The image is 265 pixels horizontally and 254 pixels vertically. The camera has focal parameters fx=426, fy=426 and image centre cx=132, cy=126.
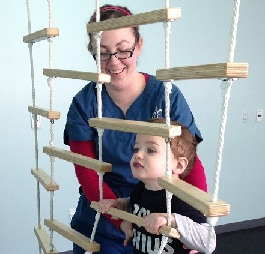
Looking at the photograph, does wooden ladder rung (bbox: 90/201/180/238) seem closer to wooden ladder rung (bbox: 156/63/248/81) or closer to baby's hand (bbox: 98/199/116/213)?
baby's hand (bbox: 98/199/116/213)

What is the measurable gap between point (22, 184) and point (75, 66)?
686 millimetres

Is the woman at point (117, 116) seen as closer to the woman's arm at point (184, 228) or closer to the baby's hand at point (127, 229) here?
the baby's hand at point (127, 229)

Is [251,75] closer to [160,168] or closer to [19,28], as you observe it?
[19,28]

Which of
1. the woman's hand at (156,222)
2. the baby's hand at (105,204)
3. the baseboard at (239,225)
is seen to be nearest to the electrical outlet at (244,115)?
the baseboard at (239,225)

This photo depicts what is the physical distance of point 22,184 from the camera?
2.25 meters

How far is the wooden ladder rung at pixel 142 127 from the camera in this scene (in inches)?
29.8

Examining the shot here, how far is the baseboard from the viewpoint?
290 cm

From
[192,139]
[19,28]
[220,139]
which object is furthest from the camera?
[19,28]

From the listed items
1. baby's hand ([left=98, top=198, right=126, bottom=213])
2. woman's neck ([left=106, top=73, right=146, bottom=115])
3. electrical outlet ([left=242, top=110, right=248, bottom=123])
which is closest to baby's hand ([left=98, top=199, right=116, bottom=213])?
baby's hand ([left=98, top=198, right=126, bottom=213])

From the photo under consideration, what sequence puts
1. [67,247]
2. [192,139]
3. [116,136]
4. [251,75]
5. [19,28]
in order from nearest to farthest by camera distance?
1. [192,139]
2. [116,136]
3. [19,28]
4. [67,247]
5. [251,75]

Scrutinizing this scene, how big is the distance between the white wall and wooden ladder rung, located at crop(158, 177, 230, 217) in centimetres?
156

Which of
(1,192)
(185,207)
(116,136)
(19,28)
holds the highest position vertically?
(19,28)

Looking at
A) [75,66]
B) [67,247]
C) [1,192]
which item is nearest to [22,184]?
[1,192]

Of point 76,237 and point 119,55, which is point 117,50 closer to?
point 119,55
